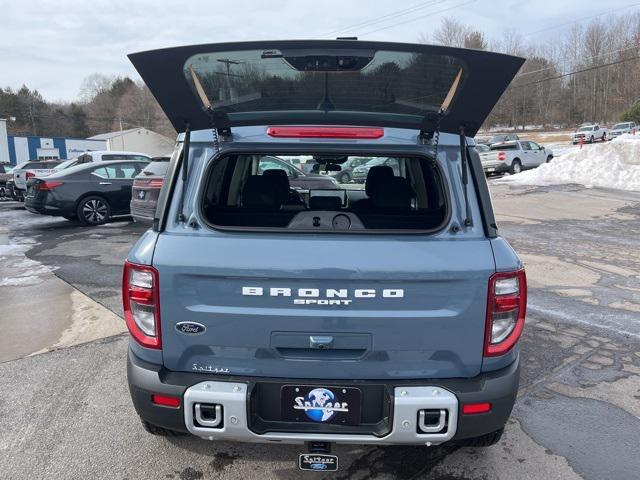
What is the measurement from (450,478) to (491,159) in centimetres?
2244

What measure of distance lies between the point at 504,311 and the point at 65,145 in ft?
197

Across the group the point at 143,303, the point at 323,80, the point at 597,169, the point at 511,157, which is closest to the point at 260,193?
the point at 323,80

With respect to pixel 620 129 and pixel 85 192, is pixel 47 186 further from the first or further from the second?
pixel 620 129

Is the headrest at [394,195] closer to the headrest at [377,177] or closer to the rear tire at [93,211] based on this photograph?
the headrest at [377,177]

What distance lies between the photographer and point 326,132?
2.40 meters

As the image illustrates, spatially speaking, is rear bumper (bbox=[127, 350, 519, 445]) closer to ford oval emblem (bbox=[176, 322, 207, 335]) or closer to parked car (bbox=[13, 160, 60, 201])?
ford oval emblem (bbox=[176, 322, 207, 335])

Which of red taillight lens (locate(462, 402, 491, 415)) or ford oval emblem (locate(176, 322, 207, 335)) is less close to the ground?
ford oval emblem (locate(176, 322, 207, 335))

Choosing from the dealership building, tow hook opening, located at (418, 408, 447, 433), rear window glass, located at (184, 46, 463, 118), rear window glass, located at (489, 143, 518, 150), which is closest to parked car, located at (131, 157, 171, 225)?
rear window glass, located at (184, 46, 463, 118)

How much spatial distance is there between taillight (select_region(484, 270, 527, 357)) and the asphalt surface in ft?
2.80

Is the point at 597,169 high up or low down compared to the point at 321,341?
down

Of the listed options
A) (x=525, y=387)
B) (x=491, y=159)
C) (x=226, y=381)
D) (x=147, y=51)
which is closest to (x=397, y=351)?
(x=226, y=381)

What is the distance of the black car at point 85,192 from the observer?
36.4ft

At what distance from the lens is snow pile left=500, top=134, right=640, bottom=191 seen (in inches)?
702

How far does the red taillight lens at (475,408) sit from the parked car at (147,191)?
8.26m
